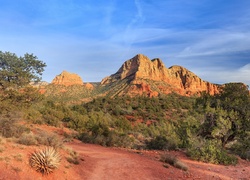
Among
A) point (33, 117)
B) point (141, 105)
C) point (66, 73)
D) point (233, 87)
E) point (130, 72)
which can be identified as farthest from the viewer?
point (66, 73)

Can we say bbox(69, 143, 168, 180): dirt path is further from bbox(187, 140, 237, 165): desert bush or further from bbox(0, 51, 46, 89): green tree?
bbox(0, 51, 46, 89): green tree

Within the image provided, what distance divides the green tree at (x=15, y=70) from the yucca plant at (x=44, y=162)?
31.9ft

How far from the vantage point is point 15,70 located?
15.9 meters

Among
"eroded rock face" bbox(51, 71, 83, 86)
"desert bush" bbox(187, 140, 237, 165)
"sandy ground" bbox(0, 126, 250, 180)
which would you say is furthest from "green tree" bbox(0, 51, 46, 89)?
"eroded rock face" bbox(51, 71, 83, 86)

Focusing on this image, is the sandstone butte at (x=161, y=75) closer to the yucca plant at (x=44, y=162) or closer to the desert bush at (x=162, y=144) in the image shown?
the desert bush at (x=162, y=144)

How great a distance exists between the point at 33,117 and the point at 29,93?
8.08 m

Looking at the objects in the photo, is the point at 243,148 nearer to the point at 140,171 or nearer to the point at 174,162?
the point at 174,162

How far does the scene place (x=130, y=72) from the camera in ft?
320

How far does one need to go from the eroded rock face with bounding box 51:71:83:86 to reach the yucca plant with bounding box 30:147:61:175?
95164 millimetres

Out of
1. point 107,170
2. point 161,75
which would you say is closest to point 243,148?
point 107,170

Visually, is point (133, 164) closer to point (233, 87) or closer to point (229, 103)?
point (229, 103)

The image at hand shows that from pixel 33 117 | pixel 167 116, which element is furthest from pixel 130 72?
pixel 33 117

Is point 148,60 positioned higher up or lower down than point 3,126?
higher up

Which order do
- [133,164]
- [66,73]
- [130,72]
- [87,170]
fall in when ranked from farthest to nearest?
1. [66,73]
2. [130,72]
3. [133,164]
4. [87,170]
